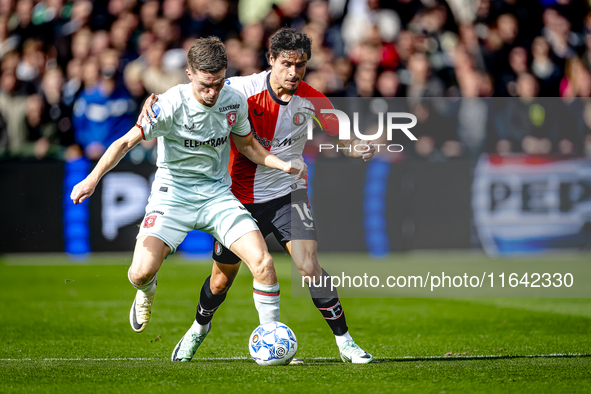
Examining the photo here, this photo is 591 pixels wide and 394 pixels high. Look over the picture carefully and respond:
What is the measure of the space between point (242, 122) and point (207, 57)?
67 centimetres

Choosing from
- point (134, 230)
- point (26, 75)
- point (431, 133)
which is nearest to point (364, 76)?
point (431, 133)

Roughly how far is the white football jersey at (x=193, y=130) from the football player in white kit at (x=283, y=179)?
14.5 inches

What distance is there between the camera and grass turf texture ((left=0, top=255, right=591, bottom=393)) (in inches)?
182

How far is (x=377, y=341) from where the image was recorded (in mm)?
6570

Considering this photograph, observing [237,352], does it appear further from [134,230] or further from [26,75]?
[26,75]

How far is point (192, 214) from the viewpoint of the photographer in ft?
18.2

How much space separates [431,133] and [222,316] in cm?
480

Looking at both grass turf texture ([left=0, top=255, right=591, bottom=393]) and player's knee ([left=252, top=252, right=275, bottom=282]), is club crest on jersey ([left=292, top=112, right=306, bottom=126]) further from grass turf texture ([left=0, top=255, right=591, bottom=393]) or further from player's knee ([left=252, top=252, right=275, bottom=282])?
grass turf texture ([left=0, top=255, right=591, bottom=393])

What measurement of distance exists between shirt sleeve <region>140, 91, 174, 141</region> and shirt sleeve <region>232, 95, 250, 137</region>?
1.70 ft

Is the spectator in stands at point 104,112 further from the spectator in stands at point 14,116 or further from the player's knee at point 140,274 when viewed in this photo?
the player's knee at point 140,274

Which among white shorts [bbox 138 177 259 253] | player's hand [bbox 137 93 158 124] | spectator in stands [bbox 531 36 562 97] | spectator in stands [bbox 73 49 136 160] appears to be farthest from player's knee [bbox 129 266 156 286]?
spectator in stands [bbox 531 36 562 97]

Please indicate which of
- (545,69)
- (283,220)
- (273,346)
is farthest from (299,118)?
(545,69)

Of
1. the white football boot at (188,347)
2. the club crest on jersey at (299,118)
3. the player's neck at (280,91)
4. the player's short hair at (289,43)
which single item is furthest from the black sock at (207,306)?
the player's short hair at (289,43)

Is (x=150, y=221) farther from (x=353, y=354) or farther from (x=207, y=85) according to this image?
(x=353, y=354)
